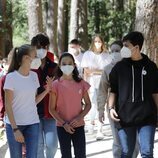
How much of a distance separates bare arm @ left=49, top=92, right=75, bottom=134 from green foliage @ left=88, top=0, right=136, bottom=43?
30209 millimetres

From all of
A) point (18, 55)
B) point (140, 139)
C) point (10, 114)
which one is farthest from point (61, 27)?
point (10, 114)

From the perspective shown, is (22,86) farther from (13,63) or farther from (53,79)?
(53,79)

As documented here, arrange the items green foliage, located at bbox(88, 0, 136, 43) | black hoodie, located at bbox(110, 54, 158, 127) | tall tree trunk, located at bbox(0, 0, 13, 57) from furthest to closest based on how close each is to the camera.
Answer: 1. green foliage, located at bbox(88, 0, 136, 43)
2. tall tree trunk, located at bbox(0, 0, 13, 57)
3. black hoodie, located at bbox(110, 54, 158, 127)

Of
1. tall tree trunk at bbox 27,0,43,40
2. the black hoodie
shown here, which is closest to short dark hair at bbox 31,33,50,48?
the black hoodie

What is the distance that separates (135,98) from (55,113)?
0.99 meters

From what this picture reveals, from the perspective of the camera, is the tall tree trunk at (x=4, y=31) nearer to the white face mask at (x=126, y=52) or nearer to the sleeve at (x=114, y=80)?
the sleeve at (x=114, y=80)

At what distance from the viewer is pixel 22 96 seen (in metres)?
5.61

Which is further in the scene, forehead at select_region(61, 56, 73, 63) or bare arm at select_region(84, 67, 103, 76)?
bare arm at select_region(84, 67, 103, 76)

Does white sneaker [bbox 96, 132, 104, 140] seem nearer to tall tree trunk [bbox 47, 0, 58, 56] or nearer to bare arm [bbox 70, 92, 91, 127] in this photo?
bare arm [bbox 70, 92, 91, 127]

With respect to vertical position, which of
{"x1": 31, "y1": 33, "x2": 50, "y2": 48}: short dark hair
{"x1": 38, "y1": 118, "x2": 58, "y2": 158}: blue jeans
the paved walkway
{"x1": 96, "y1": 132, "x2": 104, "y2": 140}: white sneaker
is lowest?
the paved walkway

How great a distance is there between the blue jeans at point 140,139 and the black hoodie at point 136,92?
0.07 meters

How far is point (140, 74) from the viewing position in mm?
5773

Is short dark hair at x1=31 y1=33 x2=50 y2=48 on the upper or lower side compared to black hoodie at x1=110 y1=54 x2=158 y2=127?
upper

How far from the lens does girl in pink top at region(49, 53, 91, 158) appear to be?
5.92 metres
